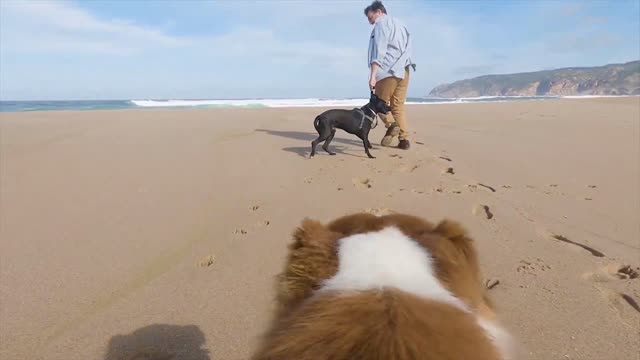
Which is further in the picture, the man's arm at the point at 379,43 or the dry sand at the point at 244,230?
the man's arm at the point at 379,43

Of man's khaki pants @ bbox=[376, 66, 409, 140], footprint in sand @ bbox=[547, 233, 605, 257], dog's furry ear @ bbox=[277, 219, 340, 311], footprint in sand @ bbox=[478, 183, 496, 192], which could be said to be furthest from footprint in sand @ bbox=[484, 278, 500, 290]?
man's khaki pants @ bbox=[376, 66, 409, 140]

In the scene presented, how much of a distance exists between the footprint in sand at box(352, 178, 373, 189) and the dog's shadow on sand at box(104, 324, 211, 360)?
2.83m

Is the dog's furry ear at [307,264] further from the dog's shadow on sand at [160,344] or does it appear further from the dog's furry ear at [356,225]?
the dog's shadow on sand at [160,344]

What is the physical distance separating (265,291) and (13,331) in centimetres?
135

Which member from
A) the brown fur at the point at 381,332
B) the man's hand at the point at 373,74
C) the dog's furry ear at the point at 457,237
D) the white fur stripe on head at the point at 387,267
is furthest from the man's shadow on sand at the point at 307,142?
the brown fur at the point at 381,332

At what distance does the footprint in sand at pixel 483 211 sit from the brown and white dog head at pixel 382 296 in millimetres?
2680

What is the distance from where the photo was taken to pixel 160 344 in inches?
88.4

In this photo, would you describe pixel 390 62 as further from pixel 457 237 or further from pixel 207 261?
pixel 457 237

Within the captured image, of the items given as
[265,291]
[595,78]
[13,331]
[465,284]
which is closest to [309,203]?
[265,291]

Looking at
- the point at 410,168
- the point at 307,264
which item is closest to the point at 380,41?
the point at 410,168

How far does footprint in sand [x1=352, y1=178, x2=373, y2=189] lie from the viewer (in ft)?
16.0

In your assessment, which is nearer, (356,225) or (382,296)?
(382,296)

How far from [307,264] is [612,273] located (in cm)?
251

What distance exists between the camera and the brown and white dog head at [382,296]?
2.90 feet
